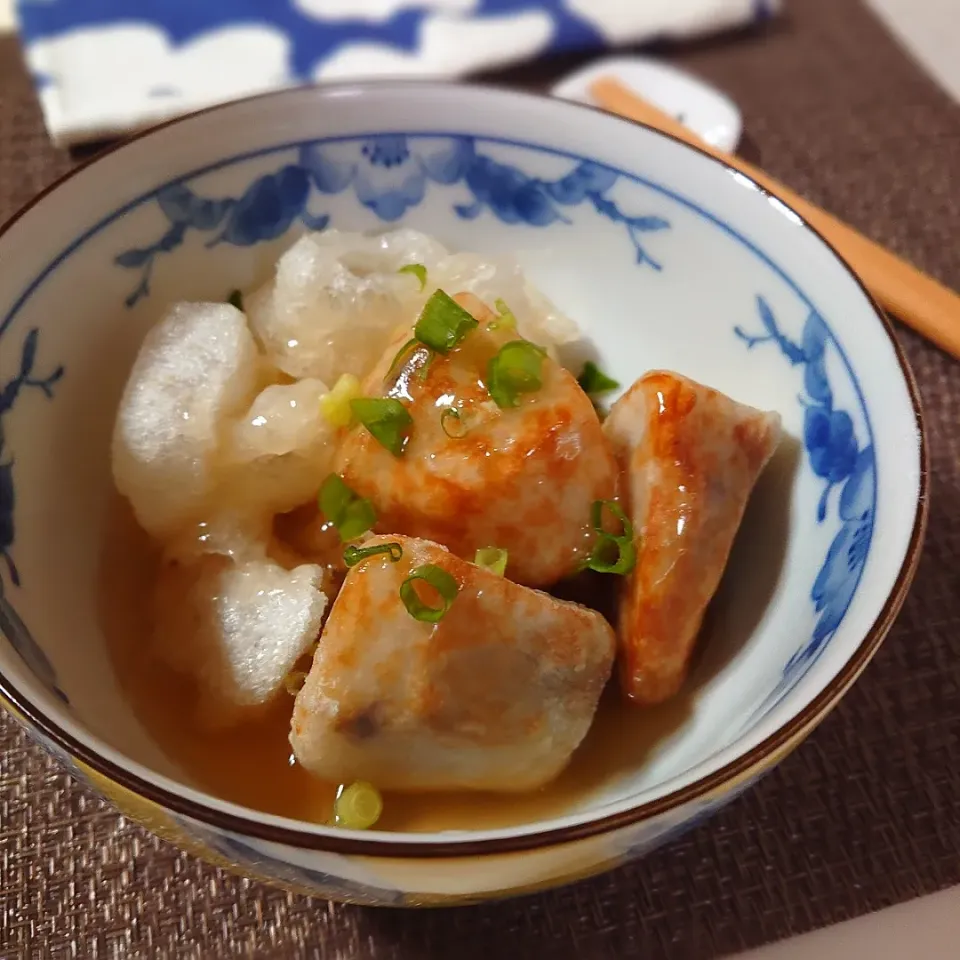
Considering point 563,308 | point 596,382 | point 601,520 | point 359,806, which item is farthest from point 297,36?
point 359,806

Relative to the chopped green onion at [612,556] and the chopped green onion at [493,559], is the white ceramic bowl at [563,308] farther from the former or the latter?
the chopped green onion at [493,559]

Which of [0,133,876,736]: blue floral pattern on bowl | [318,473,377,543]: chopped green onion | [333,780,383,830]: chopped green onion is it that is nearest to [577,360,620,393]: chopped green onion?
[0,133,876,736]: blue floral pattern on bowl

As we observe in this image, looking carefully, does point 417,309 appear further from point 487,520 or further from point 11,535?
point 11,535

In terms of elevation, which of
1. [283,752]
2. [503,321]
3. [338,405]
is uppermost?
[503,321]

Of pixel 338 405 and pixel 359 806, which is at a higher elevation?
pixel 338 405

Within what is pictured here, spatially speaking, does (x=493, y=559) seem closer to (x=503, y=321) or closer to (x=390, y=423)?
(x=390, y=423)

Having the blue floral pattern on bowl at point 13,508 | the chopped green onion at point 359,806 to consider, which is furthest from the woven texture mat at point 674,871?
the blue floral pattern on bowl at point 13,508

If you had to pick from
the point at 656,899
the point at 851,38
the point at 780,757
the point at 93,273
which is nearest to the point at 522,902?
the point at 656,899
